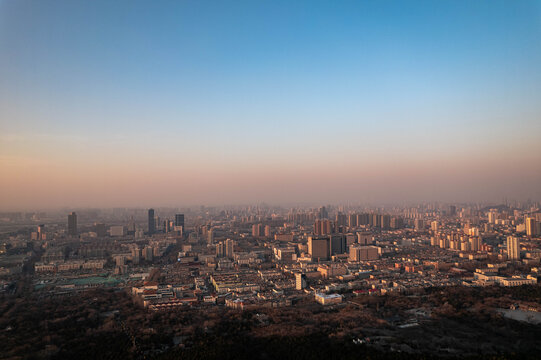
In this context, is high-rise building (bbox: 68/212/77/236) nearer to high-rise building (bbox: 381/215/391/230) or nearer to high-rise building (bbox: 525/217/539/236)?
high-rise building (bbox: 381/215/391/230)

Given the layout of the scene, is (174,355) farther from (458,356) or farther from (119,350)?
(458,356)

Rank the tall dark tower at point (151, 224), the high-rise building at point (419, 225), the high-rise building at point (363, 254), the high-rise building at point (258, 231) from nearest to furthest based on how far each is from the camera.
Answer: the high-rise building at point (363, 254)
the high-rise building at point (258, 231)
the tall dark tower at point (151, 224)
the high-rise building at point (419, 225)

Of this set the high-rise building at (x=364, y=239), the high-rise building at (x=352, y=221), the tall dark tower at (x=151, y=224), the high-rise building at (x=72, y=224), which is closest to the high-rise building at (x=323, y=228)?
the high-rise building at (x=364, y=239)

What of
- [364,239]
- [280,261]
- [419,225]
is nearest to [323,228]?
[364,239]

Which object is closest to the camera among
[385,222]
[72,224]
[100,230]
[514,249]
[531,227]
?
[514,249]

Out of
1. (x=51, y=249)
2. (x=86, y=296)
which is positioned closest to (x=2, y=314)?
(x=86, y=296)

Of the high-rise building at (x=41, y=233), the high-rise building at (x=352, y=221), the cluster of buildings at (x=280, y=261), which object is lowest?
the cluster of buildings at (x=280, y=261)

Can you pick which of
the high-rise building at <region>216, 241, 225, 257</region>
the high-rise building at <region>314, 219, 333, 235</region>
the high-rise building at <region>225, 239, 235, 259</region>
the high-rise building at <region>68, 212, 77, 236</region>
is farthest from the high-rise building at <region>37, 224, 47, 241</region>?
the high-rise building at <region>314, 219, 333, 235</region>

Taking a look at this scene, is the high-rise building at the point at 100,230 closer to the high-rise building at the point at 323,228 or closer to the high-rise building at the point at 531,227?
the high-rise building at the point at 323,228

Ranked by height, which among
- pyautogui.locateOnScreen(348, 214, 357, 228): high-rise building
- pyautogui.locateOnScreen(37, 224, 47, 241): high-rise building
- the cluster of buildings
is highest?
pyautogui.locateOnScreen(37, 224, 47, 241): high-rise building

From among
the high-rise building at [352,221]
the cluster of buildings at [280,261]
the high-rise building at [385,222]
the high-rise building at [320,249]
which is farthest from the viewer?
the high-rise building at [352,221]

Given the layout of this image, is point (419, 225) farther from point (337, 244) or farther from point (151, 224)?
point (151, 224)
